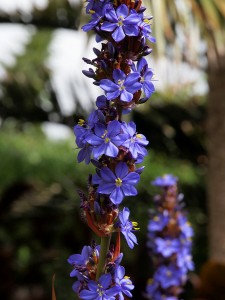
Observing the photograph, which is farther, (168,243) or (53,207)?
(53,207)

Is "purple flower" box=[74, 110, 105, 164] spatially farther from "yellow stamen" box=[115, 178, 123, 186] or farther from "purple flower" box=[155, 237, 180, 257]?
"purple flower" box=[155, 237, 180, 257]

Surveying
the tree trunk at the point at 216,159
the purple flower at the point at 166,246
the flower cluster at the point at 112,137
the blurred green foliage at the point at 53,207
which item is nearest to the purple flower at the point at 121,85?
the flower cluster at the point at 112,137

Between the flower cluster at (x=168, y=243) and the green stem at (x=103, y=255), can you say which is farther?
the flower cluster at (x=168, y=243)

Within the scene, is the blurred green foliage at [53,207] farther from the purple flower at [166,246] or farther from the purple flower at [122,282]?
the purple flower at [122,282]

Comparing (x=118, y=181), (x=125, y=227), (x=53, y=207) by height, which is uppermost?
(x=118, y=181)

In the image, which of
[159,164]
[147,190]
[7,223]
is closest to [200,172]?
[159,164]

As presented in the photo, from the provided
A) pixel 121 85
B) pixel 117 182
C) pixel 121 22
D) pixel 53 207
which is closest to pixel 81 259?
pixel 117 182

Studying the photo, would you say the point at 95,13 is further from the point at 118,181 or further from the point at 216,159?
the point at 216,159

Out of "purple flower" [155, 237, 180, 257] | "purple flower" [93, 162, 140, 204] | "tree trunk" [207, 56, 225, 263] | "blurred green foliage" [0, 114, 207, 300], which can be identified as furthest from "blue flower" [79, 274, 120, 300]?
"blurred green foliage" [0, 114, 207, 300]

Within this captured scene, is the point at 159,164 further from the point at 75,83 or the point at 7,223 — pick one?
the point at 7,223
